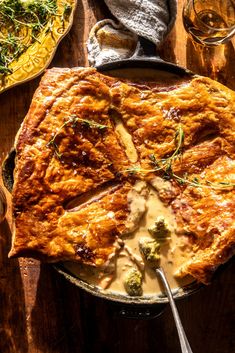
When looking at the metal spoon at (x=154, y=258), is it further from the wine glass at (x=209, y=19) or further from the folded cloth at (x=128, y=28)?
the wine glass at (x=209, y=19)

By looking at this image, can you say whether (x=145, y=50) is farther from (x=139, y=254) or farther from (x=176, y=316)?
(x=176, y=316)

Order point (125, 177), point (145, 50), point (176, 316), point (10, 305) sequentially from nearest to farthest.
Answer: point (176, 316) → point (125, 177) → point (145, 50) → point (10, 305)

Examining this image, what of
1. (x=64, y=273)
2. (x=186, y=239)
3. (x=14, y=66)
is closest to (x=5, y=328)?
(x=64, y=273)

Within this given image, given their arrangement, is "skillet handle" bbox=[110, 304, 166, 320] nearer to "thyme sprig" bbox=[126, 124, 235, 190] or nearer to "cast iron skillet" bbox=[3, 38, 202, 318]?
"cast iron skillet" bbox=[3, 38, 202, 318]

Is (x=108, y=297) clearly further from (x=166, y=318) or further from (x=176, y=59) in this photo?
(x=176, y=59)

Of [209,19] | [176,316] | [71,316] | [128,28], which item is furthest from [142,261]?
[209,19]

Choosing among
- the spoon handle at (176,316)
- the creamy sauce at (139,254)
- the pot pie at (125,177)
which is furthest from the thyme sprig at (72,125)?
the spoon handle at (176,316)

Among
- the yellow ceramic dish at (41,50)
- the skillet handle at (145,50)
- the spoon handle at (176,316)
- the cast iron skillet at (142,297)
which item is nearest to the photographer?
the spoon handle at (176,316)
